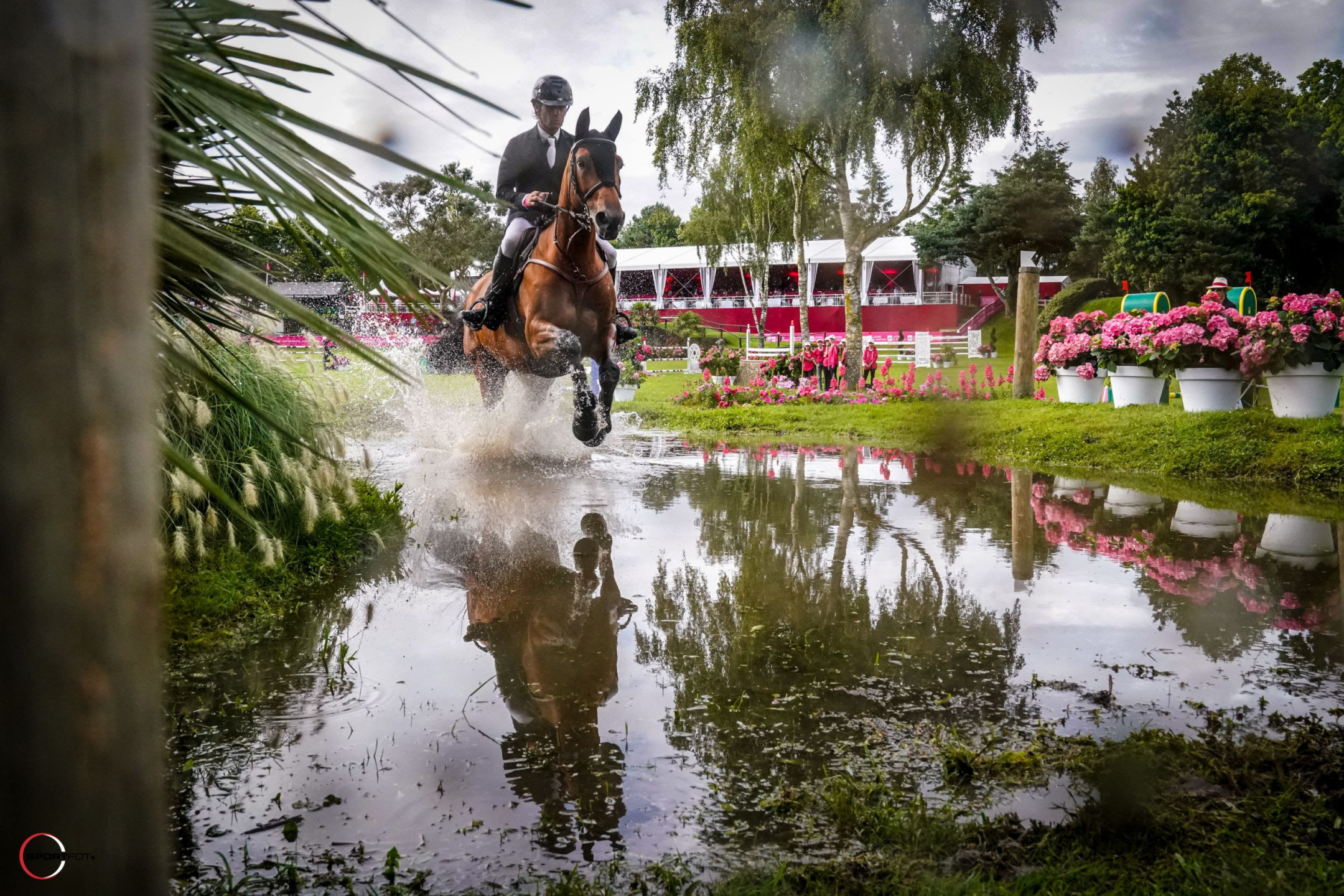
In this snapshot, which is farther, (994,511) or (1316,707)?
(994,511)

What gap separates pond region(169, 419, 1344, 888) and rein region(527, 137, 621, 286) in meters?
2.69

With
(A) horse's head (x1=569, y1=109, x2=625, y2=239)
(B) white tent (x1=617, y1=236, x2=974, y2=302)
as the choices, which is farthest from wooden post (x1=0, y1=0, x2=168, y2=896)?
(B) white tent (x1=617, y1=236, x2=974, y2=302)

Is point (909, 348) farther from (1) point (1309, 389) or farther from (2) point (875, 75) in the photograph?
(1) point (1309, 389)

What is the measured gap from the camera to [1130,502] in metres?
7.79

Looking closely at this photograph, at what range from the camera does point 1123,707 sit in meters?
3.23

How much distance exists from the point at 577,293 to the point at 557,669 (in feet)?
18.5

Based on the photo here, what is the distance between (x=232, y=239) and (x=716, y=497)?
5.94 m

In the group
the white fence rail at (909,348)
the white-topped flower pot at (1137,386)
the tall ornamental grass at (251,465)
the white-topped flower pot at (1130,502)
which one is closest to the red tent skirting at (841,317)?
the white fence rail at (909,348)

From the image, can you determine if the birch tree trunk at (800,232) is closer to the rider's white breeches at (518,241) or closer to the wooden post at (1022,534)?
the rider's white breeches at (518,241)

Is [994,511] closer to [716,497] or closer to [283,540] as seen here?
[716,497]

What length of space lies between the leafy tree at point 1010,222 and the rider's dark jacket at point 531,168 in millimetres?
21484

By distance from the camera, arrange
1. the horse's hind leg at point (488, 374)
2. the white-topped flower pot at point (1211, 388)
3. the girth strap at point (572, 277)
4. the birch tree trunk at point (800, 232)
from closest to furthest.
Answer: the girth strap at point (572, 277)
the white-topped flower pot at point (1211, 388)
the horse's hind leg at point (488, 374)
the birch tree trunk at point (800, 232)

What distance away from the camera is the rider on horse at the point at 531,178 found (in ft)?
29.0

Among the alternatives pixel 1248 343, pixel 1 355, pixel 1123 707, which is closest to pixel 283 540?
pixel 1123 707
